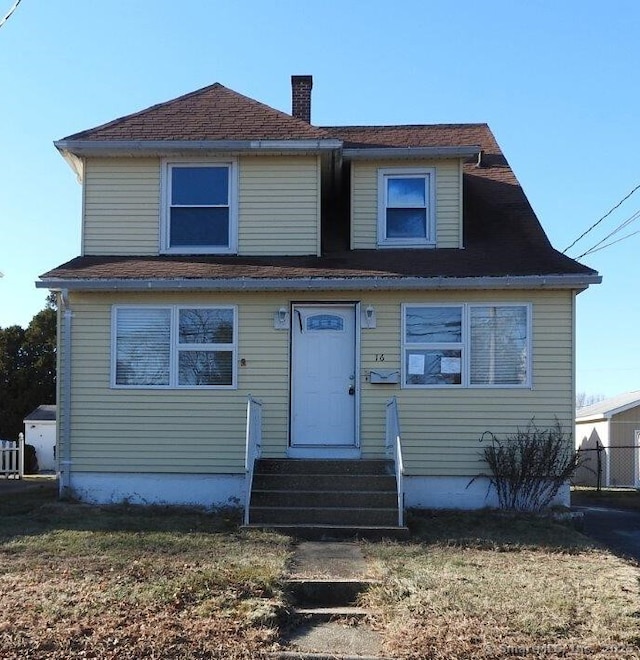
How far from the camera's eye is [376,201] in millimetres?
12562

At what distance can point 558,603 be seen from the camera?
6.31 meters

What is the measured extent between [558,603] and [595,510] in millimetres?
8526

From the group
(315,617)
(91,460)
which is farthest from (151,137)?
(315,617)

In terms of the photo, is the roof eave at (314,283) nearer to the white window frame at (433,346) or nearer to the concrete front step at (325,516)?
the white window frame at (433,346)

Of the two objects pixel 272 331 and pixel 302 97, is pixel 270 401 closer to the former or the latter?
pixel 272 331

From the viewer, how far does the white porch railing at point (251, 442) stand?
9.85 metres

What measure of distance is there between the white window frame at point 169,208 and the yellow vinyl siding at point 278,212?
0.10 meters

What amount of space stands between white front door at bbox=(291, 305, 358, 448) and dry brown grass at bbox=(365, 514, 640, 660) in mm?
2994

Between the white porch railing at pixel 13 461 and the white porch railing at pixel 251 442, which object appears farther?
the white porch railing at pixel 13 461

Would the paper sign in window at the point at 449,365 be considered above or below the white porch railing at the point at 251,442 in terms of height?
above

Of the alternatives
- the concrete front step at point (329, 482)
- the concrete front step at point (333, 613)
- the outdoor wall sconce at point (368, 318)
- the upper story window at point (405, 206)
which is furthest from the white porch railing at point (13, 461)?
the concrete front step at point (333, 613)

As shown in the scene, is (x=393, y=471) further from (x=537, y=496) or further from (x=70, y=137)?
(x=70, y=137)

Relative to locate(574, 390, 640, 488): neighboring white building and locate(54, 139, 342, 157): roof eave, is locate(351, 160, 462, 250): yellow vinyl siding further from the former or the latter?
locate(574, 390, 640, 488): neighboring white building

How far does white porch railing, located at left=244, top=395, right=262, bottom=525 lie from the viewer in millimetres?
9852
